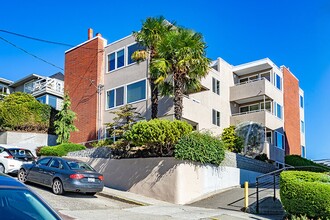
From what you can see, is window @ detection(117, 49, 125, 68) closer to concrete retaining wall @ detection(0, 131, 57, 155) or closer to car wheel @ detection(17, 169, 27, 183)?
concrete retaining wall @ detection(0, 131, 57, 155)

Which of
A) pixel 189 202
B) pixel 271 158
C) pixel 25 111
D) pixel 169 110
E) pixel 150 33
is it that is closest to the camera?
pixel 189 202

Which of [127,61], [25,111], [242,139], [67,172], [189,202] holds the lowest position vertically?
[189,202]

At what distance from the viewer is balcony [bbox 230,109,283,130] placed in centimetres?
3050

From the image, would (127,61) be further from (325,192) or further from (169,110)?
(325,192)

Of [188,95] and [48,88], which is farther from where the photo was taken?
[48,88]

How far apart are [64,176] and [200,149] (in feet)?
20.6

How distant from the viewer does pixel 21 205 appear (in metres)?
4.26

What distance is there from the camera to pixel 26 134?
30516mm

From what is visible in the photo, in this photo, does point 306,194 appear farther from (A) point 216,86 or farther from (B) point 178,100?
(A) point 216,86

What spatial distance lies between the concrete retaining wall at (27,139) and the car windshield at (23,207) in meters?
26.0

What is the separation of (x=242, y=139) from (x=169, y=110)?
23.1 feet

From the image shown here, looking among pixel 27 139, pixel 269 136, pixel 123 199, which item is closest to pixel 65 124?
pixel 27 139

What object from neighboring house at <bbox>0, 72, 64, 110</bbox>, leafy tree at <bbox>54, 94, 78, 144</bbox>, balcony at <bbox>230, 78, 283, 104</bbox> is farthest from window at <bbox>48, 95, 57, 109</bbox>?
balcony at <bbox>230, 78, 283, 104</bbox>

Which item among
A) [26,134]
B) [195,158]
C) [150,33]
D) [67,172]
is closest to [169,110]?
[150,33]
